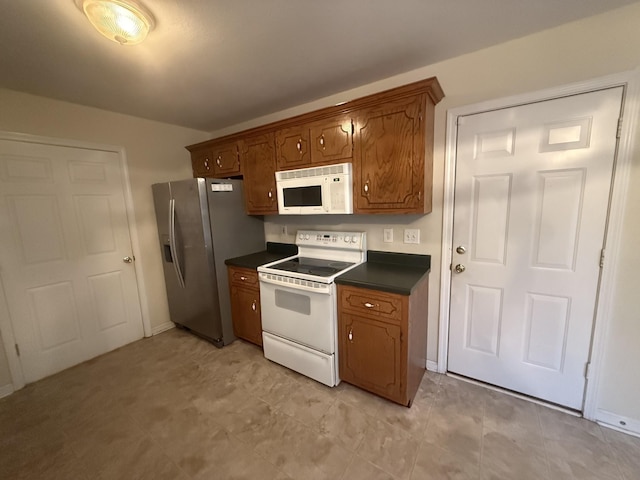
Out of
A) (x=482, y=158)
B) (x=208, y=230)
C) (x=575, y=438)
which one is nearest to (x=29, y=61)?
(x=208, y=230)

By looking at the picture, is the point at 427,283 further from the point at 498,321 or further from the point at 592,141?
the point at 592,141

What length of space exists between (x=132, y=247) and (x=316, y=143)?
2274mm

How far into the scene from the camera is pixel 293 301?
2.04 meters

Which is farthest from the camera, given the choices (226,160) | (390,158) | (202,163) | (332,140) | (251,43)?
(202,163)

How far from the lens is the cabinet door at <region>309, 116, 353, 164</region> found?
1918 millimetres

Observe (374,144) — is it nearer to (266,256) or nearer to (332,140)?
(332,140)

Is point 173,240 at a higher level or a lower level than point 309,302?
higher

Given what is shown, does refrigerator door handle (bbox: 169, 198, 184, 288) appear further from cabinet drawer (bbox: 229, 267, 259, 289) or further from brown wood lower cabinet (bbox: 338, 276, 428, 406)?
brown wood lower cabinet (bbox: 338, 276, 428, 406)

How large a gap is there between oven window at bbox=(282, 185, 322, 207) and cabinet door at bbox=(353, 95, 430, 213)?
336 mm

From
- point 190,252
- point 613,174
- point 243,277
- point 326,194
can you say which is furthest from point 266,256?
point 613,174

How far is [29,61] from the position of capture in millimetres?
1602

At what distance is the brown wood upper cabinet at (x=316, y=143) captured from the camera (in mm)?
1931

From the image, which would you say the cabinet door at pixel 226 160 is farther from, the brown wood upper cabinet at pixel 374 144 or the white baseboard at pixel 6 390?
the white baseboard at pixel 6 390

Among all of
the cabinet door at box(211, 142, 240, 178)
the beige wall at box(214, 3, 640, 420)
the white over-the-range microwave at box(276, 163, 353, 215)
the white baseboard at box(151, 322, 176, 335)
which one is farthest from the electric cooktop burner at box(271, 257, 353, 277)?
the white baseboard at box(151, 322, 176, 335)
